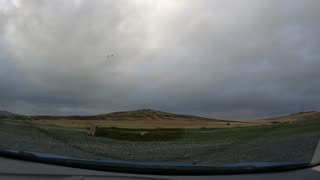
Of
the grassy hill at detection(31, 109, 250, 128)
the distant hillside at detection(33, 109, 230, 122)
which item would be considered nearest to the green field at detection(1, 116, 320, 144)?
the grassy hill at detection(31, 109, 250, 128)

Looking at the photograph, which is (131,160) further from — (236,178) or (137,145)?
(236,178)

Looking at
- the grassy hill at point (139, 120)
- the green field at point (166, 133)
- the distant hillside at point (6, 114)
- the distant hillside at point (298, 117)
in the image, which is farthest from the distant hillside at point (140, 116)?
the distant hillside at point (298, 117)

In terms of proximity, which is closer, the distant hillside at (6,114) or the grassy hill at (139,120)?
the grassy hill at (139,120)

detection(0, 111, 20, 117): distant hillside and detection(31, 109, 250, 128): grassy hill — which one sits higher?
detection(0, 111, 20, 117): distant hillside

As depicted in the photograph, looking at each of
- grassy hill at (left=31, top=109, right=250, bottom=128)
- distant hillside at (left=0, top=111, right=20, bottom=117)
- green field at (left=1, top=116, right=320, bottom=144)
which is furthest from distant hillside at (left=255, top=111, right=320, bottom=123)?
distant hillside at (left=0, top=111, right=20, bottom=117)

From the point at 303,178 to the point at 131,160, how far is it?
151cm

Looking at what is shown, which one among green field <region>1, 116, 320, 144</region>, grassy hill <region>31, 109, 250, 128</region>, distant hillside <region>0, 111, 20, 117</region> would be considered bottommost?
green field <region>1, 116, 320, 144</region>

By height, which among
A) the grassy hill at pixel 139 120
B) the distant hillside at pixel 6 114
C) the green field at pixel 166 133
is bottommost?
the green field at pixel 166 133

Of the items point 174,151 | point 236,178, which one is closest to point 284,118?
point 236,178

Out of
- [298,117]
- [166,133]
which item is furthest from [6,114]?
[298,117]

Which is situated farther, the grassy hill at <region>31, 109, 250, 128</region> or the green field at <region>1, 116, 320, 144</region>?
the green field at <region>1, 116, 320, 144</region>

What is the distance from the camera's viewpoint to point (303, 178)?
14.3ft

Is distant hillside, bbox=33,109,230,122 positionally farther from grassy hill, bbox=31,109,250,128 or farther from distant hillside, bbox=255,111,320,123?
distant hillside, bbox=255,111,320,123

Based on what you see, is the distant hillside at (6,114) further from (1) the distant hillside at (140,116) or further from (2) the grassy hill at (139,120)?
(1) the distant hillside at (140,116)
